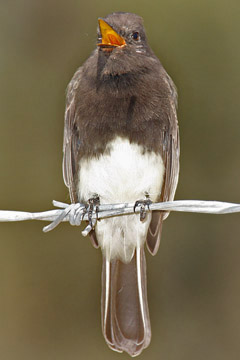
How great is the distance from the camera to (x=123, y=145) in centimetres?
511

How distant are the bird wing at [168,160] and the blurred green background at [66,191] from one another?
1563 millimetres

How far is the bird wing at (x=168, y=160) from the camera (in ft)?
17.5

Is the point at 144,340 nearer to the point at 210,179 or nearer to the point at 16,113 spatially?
the point at 210,179

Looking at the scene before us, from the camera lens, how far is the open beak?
5180 mm

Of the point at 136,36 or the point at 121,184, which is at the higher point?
the point at 136,36

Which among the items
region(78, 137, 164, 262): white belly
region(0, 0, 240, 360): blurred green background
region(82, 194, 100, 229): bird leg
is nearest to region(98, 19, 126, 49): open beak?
region(78, 137, 164, 262): white belly

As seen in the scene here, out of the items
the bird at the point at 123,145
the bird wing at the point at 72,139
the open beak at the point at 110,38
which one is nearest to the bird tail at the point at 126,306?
the bird at the point at 123,145

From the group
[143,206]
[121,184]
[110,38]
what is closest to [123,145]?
[121,184]

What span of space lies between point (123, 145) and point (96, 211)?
42 centimetres

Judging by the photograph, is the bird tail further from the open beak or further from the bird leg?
the open beak

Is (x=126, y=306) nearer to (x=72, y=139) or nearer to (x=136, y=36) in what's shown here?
(x=72, y=139)

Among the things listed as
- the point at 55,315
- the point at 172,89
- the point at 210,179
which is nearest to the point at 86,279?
the point at 55,315

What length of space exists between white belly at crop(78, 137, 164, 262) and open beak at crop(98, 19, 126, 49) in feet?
1.93

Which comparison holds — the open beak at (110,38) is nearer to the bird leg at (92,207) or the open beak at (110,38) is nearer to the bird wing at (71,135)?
the bird wing at (71,135)
